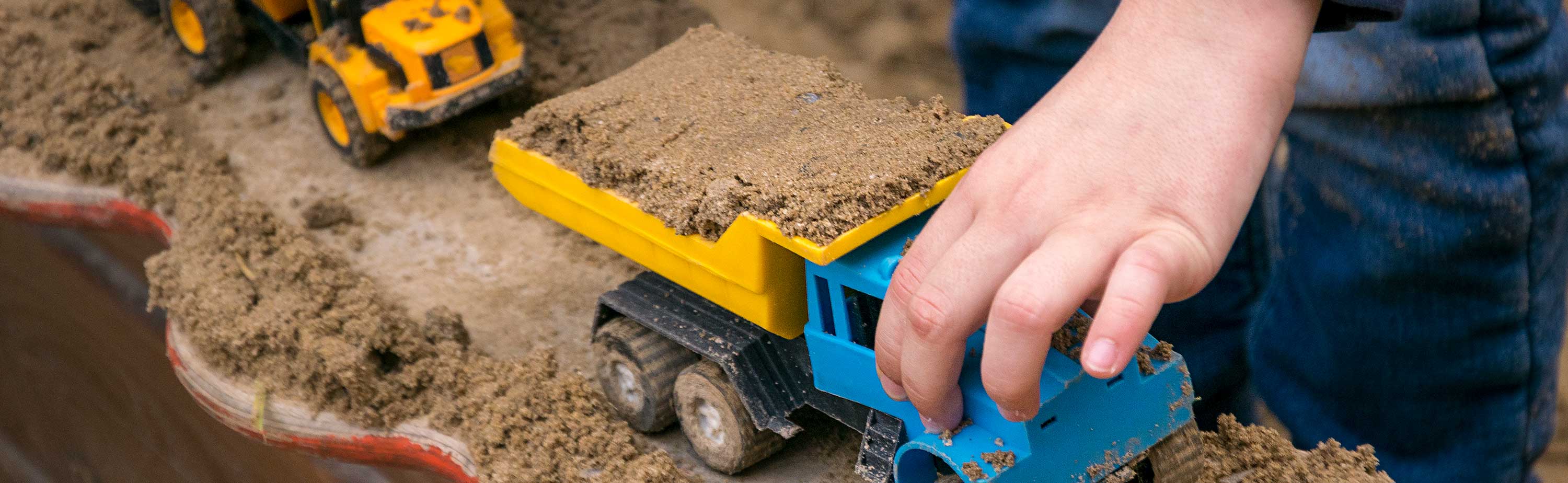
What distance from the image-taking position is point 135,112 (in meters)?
2.92

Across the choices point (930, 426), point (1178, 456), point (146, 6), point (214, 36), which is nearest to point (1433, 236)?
point (1178, 456)

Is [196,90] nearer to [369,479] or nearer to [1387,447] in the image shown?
[369,479]

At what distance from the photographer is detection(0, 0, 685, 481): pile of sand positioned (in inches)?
78.2

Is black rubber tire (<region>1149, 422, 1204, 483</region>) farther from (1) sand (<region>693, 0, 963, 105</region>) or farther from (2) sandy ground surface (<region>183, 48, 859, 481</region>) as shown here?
(1) sand (<region>693, 0, 963, 105</region>)

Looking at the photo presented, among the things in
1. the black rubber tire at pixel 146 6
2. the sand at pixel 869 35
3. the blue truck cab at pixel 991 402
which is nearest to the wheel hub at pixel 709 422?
the blue truck cab at pixel 991 402

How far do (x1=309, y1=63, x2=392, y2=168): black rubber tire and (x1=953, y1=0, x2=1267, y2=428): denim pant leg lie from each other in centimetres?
129

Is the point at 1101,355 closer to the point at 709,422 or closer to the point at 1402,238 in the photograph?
the point at 709,422

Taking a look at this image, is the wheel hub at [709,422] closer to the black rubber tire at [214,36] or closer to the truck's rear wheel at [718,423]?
the truck's rear wheel at [718,423]

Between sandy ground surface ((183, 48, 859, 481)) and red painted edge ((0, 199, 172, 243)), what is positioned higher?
sandy ground surface ((183, 48, 859, 481))

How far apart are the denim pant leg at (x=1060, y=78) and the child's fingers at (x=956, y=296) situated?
1005 mm

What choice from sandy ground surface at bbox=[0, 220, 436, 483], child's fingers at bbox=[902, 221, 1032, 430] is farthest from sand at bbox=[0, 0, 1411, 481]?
child's fingers at bbox=[902, 221, 1032, 430]

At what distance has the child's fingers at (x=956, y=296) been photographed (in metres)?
1.33

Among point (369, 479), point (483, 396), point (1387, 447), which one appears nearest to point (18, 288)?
point (369, 479)

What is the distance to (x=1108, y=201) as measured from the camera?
1.31 meters
